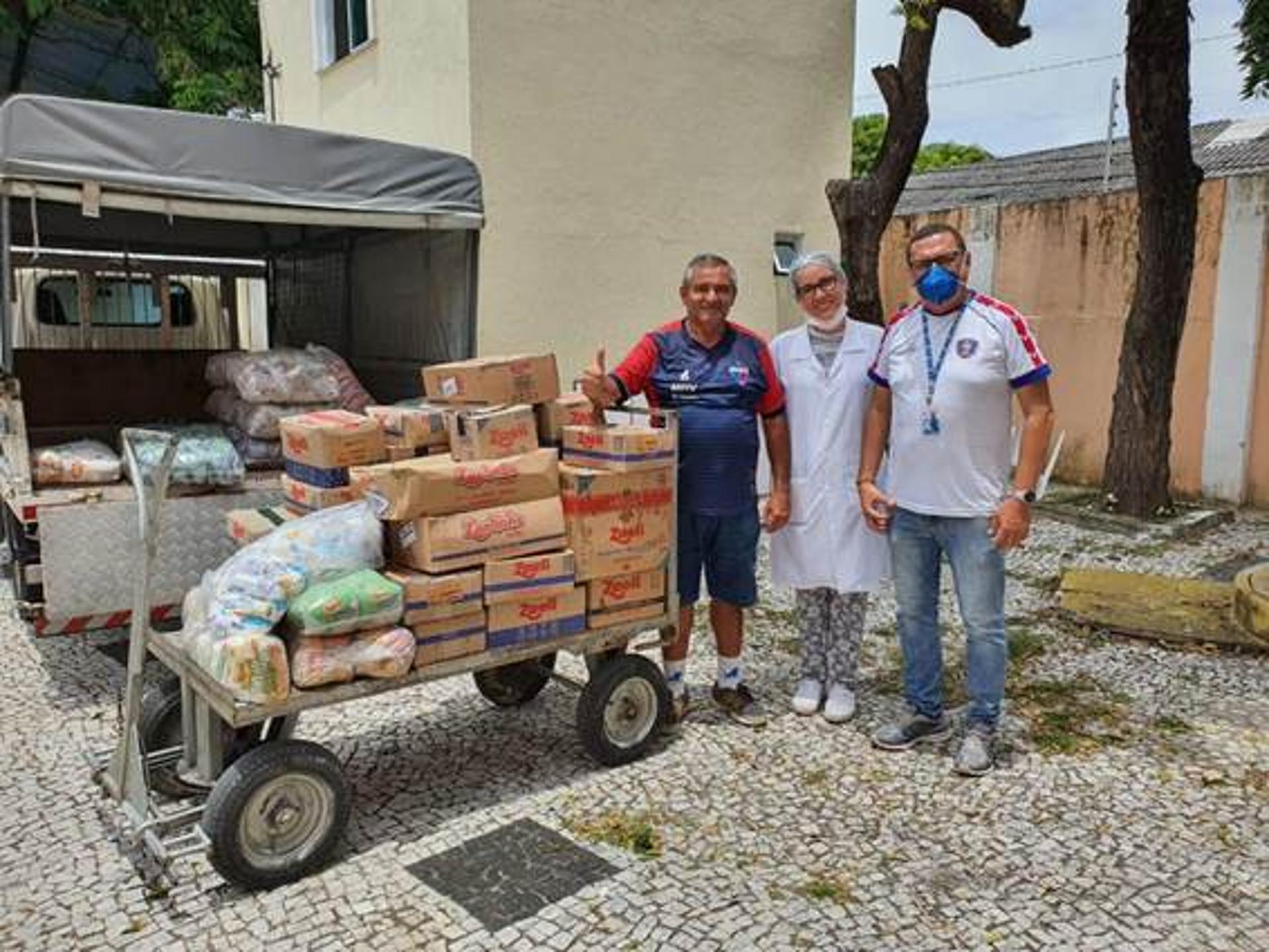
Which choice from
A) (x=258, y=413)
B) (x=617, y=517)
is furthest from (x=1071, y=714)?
(x=258, y=413)

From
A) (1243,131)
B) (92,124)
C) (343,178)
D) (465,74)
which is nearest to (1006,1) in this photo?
(465,74)

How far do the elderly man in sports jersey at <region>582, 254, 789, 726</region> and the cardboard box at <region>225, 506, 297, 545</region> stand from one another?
1.24 metres

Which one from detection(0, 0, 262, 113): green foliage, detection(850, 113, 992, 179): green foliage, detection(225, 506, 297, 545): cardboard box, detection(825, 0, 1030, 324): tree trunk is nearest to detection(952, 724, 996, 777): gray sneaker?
detection(225, 506, 297, 545): cardboard box

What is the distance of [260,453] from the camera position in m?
5.55

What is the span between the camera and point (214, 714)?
125 inches

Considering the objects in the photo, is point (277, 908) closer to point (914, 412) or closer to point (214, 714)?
point (214, 714)

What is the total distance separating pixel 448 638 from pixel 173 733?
1127 millimetres

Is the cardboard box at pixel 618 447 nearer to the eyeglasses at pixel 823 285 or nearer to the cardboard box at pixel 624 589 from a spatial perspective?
the cardboard box at pixel 624 589

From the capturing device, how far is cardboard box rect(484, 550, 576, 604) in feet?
11.2

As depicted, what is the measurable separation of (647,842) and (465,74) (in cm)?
560

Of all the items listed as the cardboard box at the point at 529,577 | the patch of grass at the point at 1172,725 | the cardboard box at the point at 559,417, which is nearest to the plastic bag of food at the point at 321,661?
the cardboard box at the point at 529,577

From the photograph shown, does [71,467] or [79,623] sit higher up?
[71,467]

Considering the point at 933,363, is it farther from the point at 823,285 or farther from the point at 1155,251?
the point at 1155,251

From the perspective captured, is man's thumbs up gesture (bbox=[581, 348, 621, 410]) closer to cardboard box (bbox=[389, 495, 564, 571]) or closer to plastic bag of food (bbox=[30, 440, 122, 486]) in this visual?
cardboard box (bbox=[389, 495, 564, 571])
